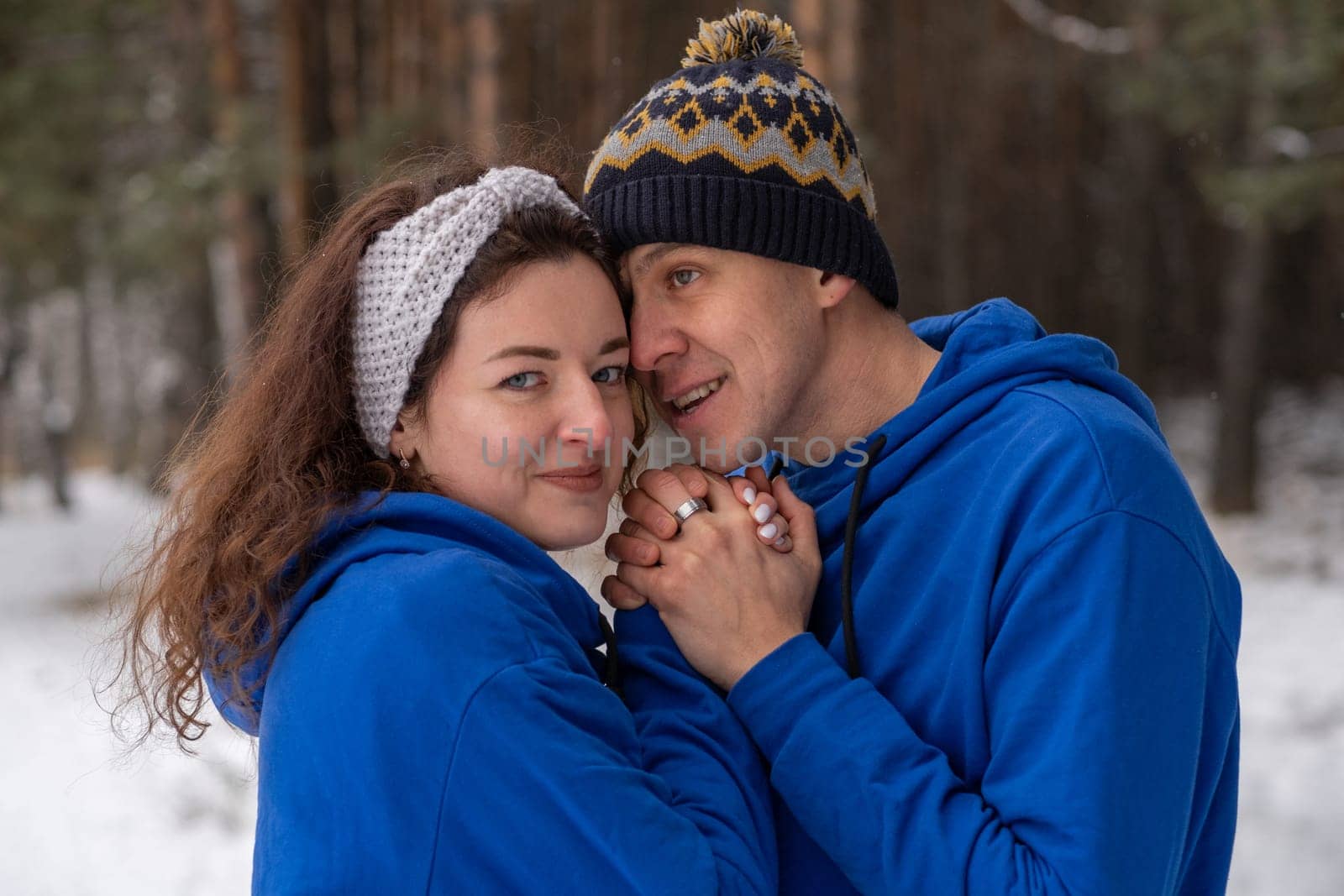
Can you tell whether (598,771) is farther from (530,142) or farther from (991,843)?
(530,142)

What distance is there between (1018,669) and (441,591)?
28.5 inches

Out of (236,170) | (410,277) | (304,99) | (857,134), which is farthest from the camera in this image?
(236,170)

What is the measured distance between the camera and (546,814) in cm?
138

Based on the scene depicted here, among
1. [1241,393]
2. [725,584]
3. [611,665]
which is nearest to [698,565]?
[725,584]

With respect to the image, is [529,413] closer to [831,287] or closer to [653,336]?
[653,336]

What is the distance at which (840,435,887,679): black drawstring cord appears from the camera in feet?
5.53

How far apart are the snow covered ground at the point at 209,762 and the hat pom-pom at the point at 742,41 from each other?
104 centimetres

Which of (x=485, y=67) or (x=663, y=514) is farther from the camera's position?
(x=485, y=67)

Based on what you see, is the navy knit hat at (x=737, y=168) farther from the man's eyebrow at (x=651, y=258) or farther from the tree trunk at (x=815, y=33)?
the tree trunk at (x=815, y=33)

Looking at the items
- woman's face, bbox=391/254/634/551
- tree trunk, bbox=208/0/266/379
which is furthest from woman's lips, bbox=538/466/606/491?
tree trunk, bbox=208/0/266/379

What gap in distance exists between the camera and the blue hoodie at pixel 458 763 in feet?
4.49

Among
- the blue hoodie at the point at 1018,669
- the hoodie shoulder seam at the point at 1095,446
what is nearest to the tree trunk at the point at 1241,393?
the blue hoodie at the point at 1018,669

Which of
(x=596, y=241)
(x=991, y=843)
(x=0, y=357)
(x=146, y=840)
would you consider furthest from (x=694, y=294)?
(x=0, y=357)

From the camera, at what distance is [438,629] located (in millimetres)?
1393
